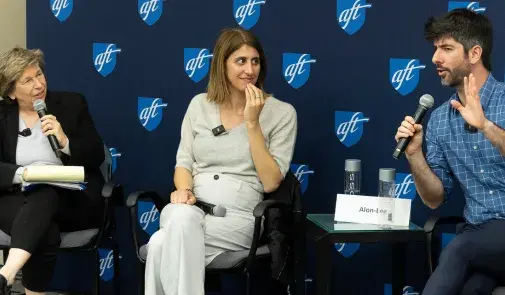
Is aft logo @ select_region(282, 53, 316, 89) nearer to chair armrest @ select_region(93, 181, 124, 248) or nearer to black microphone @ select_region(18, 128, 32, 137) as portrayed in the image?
chair armrest @ select_region(93, 181, 124, 248)

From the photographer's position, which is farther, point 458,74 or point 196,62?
point 196,62

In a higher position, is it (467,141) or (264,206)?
(467,141)

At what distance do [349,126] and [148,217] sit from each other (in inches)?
52.6

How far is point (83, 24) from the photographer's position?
5312 mm

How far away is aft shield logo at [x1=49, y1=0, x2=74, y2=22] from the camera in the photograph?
17.5 feet

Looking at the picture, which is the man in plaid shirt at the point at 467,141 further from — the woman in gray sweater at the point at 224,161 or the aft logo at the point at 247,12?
the aft logo at the point at 247,12

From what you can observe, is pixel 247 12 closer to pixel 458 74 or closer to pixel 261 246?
pixel 261 246

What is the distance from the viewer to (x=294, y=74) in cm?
480

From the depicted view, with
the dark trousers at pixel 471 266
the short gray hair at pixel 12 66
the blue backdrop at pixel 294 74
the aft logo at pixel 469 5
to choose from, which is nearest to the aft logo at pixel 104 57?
the blue backdrop at pixel 294 74

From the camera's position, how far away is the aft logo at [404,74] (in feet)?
14.8

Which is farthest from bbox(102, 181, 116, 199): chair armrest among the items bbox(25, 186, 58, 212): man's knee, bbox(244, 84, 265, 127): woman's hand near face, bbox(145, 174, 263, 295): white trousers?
bbox(244, 84, 265, 127): woman's hand near face

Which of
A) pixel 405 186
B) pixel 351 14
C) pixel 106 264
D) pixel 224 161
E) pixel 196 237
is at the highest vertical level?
pixel 351 14

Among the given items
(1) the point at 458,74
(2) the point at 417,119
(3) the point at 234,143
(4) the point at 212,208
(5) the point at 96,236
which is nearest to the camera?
(2) the point at 417,119

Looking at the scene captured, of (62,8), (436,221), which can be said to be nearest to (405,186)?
(436,221)
